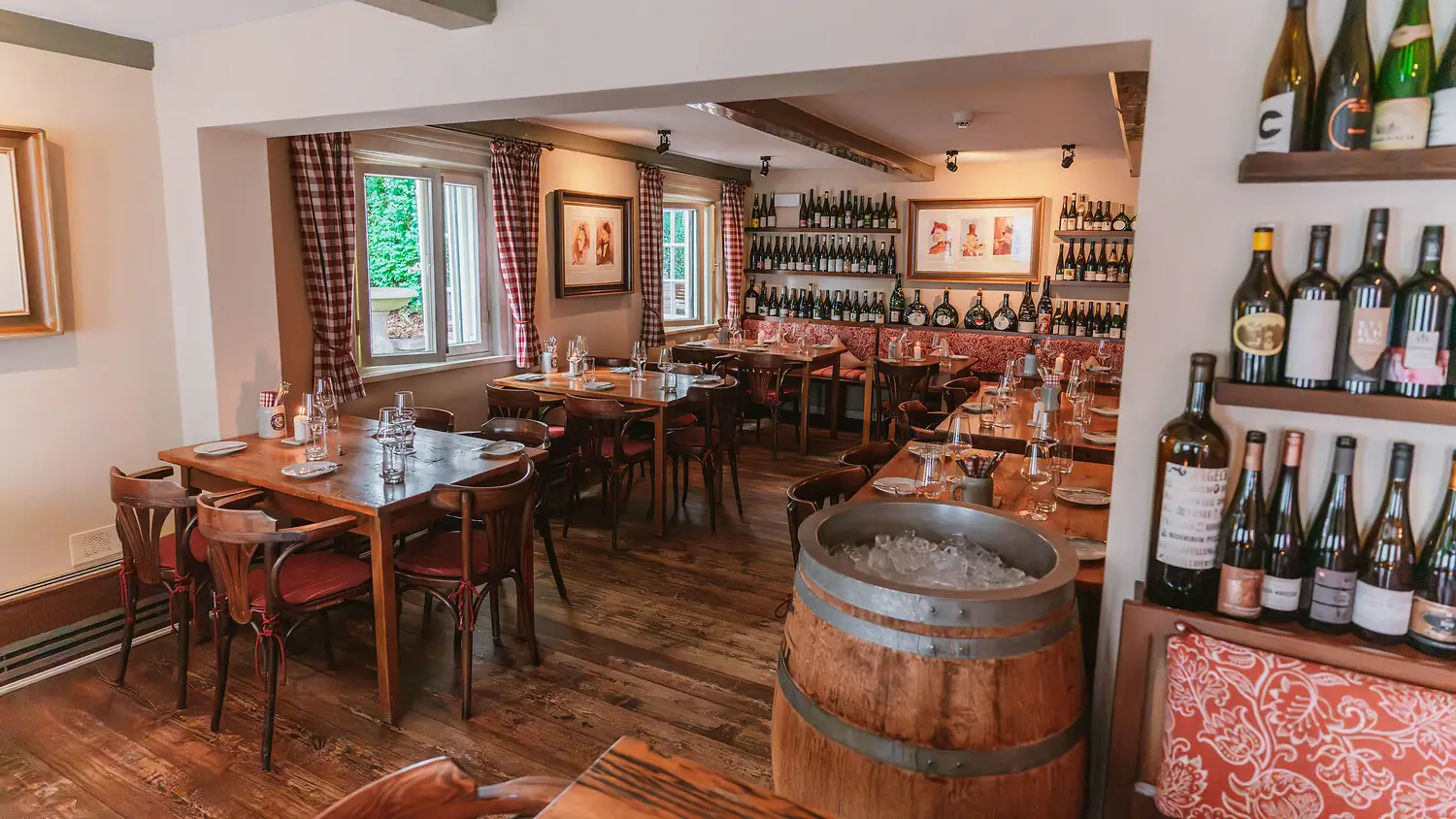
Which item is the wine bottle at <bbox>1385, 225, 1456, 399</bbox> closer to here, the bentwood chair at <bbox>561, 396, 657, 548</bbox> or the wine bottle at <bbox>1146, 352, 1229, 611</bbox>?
the wine bottle at <bbox>1146, 352, 1229, 611</bbox>

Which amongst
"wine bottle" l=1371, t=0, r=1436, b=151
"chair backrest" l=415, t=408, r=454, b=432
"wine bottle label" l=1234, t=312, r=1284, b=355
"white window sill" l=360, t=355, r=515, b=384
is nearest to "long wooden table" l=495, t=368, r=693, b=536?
"white window sill" l=360, t=355, r=515, b=384

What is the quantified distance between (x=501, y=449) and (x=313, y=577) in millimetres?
893

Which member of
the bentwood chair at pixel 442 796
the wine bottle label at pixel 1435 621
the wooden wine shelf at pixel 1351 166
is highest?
the wooden wine shelf at pixel 1351 166

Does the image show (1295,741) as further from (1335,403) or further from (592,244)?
(592,244)

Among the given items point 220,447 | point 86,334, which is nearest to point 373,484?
point 220,447

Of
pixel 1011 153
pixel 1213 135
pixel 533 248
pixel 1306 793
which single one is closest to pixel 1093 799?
pixel 1306 793

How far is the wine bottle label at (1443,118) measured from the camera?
1.34 m

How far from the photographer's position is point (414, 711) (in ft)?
9.51

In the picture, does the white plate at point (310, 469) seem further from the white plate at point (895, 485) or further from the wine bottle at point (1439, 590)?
the wine bottle at point (1439, 590)

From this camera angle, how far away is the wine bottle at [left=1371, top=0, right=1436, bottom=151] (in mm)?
1366

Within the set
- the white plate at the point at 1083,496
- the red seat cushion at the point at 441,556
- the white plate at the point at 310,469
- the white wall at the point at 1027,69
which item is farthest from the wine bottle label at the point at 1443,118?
the white plate at the point at 310,469

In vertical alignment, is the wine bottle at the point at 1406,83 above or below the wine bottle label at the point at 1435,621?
above

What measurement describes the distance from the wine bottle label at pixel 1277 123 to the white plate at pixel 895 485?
5.06 feet

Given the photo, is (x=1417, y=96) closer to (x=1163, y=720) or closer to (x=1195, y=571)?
(x=1195, y=571)
